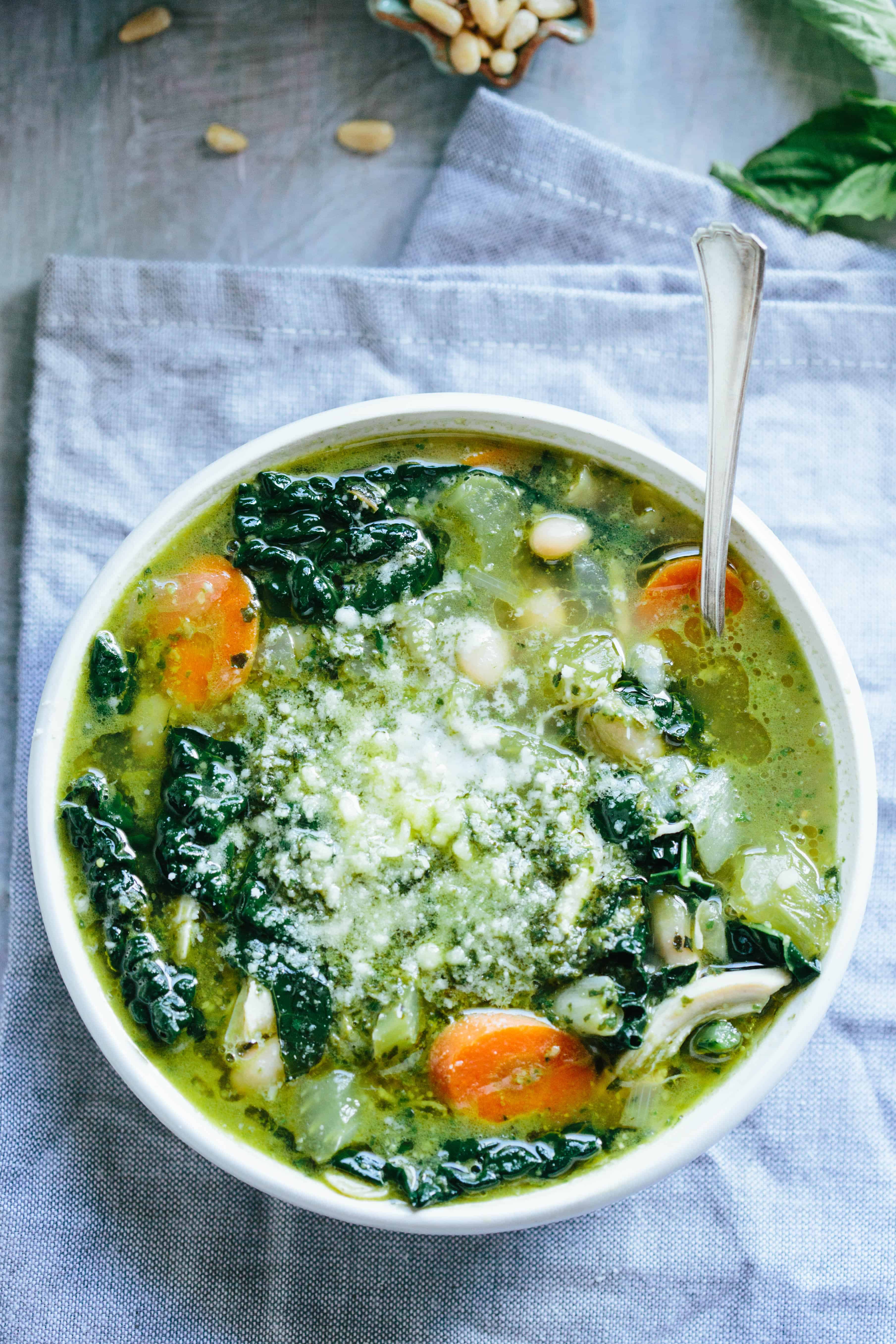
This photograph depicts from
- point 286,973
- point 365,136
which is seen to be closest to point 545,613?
point 286,973

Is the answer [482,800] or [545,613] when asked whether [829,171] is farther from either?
[482,800]

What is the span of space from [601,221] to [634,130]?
275 millimetres

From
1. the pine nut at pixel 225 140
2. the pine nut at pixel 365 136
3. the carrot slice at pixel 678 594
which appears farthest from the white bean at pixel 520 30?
the carrot slice at pixel 678 594

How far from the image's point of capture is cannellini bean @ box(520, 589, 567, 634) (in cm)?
226

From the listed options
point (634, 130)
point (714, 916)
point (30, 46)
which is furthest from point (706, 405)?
point (30, 46)

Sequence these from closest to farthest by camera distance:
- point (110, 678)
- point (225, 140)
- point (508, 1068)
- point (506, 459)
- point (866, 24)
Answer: point (508, 1068) < point (110, 678) < point (506, 459) < point (866, 24) < point (225, 140)

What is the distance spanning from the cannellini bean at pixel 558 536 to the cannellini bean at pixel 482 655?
7.6 inches

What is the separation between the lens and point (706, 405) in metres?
2.71

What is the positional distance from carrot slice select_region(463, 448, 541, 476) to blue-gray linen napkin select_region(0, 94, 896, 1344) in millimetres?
414

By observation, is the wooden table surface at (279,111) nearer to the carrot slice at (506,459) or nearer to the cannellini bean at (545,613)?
the carrot slice at (506,459)

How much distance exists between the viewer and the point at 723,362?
212 cm

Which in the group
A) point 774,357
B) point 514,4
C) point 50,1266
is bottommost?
point 50,1266

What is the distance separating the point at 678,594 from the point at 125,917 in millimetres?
1235

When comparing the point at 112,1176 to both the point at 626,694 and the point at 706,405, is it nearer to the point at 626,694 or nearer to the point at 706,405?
the point at 626,694
